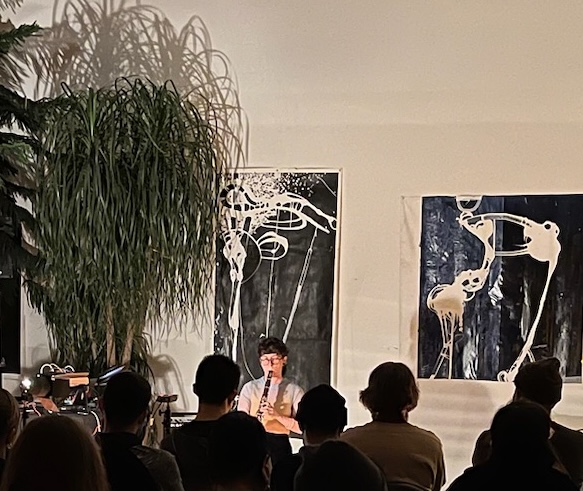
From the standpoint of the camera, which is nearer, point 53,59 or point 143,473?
point 143,473

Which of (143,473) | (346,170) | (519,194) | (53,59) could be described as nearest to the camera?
(143,473)

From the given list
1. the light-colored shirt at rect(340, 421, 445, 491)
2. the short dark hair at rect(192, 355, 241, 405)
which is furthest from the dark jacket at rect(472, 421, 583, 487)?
the short dark hair at rect(192, 355, 241, 405)

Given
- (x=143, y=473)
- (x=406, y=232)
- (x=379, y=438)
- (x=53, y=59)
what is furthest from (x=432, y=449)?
(x=53, y=59)

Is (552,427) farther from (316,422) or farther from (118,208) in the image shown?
(118,208)

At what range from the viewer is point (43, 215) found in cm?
478

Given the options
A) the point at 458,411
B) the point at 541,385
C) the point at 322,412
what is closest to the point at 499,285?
the point at 458,411

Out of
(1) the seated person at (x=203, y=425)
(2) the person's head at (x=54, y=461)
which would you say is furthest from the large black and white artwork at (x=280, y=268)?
(2) the person's head at (x=54, y=461)

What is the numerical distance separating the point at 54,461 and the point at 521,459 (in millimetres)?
1185

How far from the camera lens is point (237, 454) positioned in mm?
1860

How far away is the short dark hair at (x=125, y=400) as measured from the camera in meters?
2.49

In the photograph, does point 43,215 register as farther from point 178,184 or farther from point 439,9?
point 439,9

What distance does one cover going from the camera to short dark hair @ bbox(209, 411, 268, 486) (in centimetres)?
186

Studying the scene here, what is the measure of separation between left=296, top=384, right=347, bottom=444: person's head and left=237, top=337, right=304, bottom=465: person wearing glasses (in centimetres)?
185

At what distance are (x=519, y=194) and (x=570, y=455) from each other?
6.78 ft
